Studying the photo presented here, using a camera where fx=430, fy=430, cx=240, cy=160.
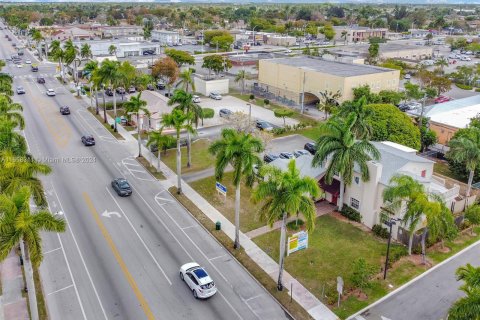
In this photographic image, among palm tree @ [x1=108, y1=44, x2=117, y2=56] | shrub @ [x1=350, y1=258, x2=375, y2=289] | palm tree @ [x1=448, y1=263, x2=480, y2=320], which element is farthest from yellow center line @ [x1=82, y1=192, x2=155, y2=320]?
palm tree @ [x1=108, y1=44, x2=117, y2=56]

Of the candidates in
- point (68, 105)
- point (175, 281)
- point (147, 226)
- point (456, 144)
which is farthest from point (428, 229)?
point (68, 105)

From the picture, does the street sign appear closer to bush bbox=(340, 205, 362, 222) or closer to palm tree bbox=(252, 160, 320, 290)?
bush bbox=(340, 205, 362, 222)

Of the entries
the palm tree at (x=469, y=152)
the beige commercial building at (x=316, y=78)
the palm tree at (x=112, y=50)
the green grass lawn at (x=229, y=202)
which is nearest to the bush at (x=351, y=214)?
the green grass lawn at (x=229, y=202)

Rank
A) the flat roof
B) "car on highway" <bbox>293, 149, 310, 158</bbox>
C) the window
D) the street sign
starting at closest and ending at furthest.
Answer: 1. the window
2. the street sign
3. "car on highway" <bbox>293, 149, 310, 158</bbox>
4. the flat roof

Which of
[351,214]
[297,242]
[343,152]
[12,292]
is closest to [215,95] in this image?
[343,152]

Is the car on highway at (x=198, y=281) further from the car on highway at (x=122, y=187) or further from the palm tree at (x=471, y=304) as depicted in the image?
the car on highway at (x=122, y=187)

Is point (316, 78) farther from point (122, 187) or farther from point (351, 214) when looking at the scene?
point (122, 187)
